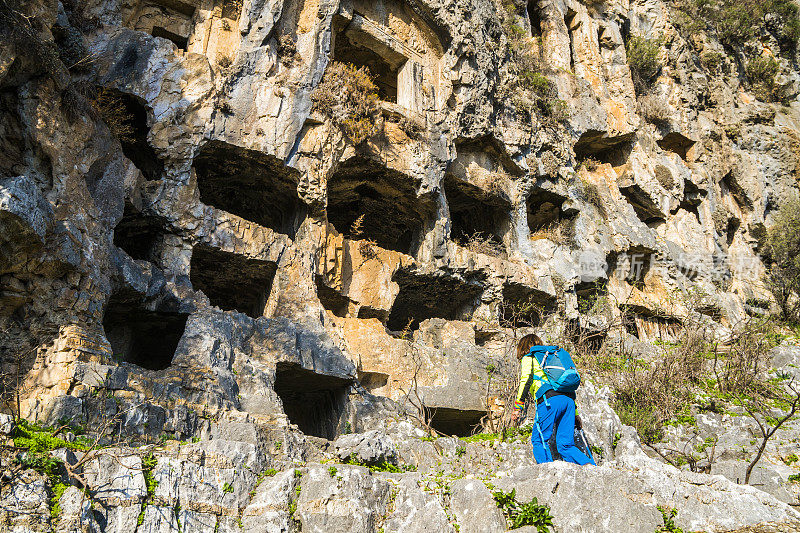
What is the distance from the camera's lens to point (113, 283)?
8812 mm

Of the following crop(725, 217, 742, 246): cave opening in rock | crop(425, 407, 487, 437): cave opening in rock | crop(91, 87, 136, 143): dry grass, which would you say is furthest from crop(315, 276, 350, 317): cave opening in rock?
crop(725, 217, 742, 246): cave opening in rock

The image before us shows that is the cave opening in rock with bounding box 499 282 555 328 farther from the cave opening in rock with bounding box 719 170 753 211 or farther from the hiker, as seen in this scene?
the cave opening in rock with bounding box 719 170 753 211

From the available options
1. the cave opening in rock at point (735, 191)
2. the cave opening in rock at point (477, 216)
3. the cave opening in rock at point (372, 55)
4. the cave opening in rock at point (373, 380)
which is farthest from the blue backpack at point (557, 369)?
the cave opening in rock at point (735, 191)

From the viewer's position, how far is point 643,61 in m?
20.3

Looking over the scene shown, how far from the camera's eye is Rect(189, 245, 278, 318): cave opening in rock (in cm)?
1105

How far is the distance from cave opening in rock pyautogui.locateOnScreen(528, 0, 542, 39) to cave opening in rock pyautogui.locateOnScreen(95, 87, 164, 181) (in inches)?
520

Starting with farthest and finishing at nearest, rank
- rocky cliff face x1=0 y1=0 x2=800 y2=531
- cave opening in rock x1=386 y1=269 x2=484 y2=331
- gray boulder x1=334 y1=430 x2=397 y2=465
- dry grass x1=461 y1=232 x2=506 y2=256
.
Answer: dry grass x1=461 y1=232 x2=506 y2=256, cave opening in rock x1=386 y1=269 x2=484 y2=331, gray boulder x1=334 y1=430 x2=397 y2=465, rocky cliff face x1=0 y1=0 x2=800 y2=531

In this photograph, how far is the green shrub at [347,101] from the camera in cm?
1207

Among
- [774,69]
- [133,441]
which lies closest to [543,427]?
[133,441]

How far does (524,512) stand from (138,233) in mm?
8123

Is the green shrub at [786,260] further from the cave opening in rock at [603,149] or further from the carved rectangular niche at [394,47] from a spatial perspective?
the carved rectangular niche at [394,47]

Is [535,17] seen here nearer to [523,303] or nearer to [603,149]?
[603,149]

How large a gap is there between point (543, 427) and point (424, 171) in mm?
8021

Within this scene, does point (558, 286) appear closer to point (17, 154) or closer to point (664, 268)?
point (664, 268)
